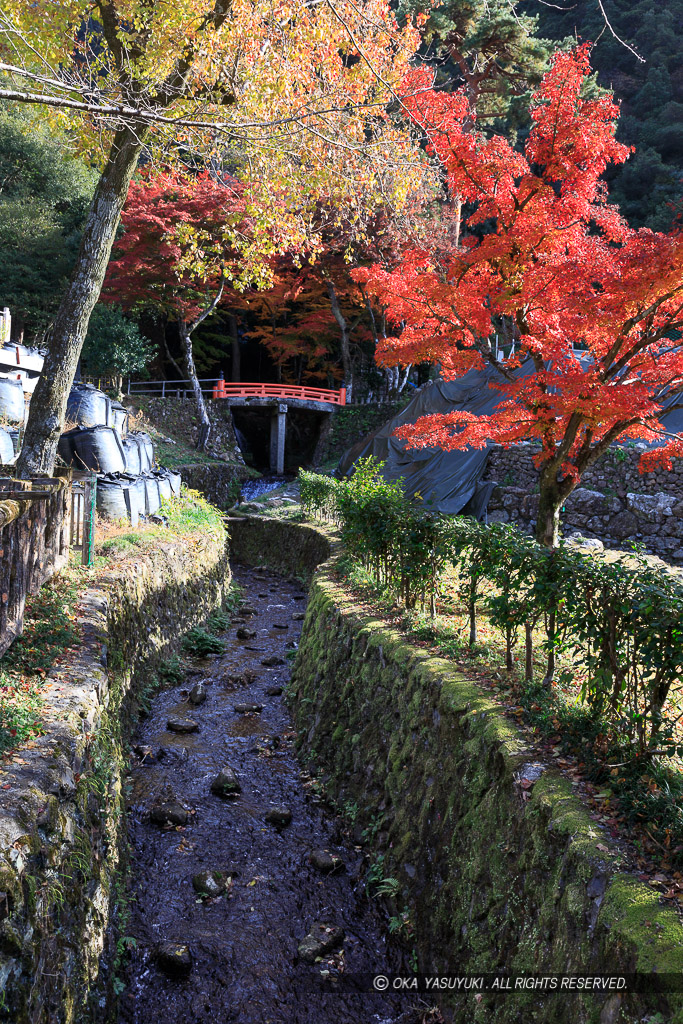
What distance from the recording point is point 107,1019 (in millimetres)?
3760

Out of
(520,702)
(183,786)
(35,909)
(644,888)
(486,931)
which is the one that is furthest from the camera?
(183,786)

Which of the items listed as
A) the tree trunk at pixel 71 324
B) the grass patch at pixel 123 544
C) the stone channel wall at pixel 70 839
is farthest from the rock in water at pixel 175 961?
the tree trunk at pixel 71 324

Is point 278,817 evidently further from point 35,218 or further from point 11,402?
point 35,218

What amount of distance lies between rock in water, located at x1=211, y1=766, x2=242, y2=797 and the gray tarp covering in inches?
392

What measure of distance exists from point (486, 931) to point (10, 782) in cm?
283

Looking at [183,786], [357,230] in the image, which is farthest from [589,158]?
[357,230]

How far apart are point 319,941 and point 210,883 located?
1021 millimetres

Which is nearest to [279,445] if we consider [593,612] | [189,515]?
[189,515]

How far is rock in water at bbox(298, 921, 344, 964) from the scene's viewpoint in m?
4.39

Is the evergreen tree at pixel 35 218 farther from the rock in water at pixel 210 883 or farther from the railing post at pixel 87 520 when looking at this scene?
the rock in water at pixel 210 883

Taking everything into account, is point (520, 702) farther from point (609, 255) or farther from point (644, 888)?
point (609, 255)

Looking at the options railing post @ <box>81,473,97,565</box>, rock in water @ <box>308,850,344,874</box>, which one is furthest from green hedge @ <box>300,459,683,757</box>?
railing post @ <box>81,473,97,565</box>

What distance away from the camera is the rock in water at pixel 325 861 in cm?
532

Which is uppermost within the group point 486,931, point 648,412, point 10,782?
point 648,412
